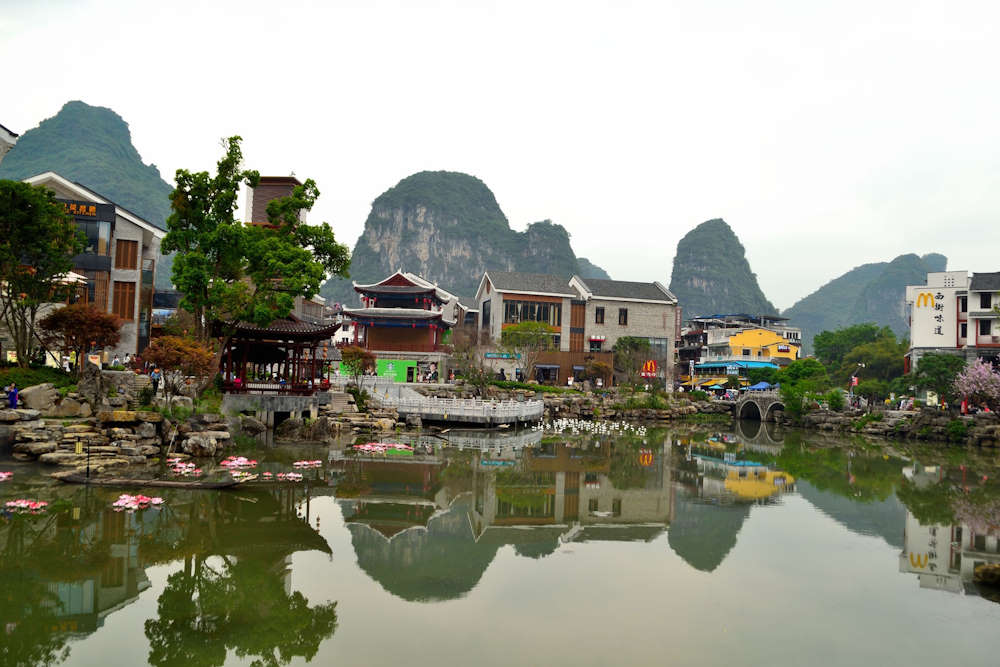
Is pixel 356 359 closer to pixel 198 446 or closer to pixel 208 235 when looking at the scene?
pixel 208 235

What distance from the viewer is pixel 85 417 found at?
18.0 m

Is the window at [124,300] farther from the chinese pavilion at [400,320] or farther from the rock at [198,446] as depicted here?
the chinese pavilion at [400,320]

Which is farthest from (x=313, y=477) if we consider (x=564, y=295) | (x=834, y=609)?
(x=564, y=295)

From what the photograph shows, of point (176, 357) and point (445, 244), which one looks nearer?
point (176, 357)

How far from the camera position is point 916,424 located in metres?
36.2

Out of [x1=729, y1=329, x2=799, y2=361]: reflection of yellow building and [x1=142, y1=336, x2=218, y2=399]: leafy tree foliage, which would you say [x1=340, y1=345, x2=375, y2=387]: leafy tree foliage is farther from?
[x1=729, y1=329, x2=799, y2=361]: reflection of yellow building

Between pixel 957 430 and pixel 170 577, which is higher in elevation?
pixel 957 430

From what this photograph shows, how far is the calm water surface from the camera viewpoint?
7.90 metres

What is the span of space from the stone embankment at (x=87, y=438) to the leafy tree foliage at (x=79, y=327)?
235 centimetres

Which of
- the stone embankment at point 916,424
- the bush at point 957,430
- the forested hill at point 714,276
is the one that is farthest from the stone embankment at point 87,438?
the forested hill at point 714,276

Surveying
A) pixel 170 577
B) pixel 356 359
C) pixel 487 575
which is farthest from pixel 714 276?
pixel 170 577

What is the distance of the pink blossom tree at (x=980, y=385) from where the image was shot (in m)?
32.6

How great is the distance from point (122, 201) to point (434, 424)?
11915 centimetres

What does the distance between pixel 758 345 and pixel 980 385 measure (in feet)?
117
